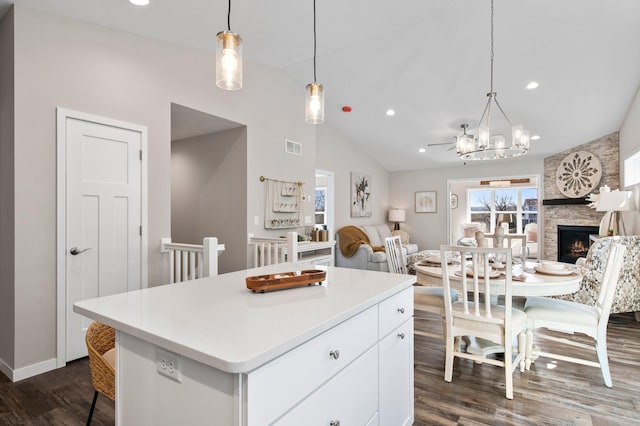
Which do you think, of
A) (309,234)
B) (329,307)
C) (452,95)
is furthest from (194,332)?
(452,95)

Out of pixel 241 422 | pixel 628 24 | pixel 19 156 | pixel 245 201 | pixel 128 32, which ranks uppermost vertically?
pixel 628 24

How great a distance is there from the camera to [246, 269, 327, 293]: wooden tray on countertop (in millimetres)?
1399

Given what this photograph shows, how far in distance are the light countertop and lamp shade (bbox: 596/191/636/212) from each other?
177 inches

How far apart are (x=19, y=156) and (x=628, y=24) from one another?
5779 millimetres

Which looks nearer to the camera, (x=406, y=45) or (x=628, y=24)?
(x=628, y=24)

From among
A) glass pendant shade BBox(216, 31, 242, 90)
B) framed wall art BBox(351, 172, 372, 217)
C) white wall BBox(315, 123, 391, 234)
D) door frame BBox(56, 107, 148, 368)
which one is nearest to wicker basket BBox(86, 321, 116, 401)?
glass pendant shade BBox(216, 31, 242, 90)

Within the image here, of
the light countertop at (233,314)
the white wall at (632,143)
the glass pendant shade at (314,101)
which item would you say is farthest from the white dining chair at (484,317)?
the white wall at (632,143)

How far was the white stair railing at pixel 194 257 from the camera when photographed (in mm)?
2818

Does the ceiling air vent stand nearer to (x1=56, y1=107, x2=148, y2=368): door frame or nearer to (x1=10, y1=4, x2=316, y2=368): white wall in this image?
(x1=10, y1=4, x2=316, y2=368): white wall

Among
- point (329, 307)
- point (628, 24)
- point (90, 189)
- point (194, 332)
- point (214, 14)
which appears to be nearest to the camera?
point (194, 332)

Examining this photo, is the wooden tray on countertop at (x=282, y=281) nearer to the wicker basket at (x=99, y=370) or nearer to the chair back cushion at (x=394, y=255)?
the wicker basket at (x=99, y=370)

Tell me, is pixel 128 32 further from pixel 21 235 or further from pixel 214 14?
pixel 21 235

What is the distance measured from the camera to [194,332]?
0.94 meters

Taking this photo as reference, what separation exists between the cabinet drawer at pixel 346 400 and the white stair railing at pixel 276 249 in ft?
6.46
